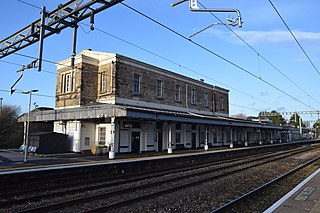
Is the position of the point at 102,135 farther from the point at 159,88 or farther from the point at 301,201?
the point at 301,201

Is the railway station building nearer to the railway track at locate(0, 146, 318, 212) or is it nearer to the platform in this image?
the railway track at locate(0, 146, 318, 212)

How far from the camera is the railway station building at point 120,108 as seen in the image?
843 inches

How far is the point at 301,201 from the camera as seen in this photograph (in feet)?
23.4

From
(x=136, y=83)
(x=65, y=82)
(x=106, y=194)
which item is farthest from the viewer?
(x=65, y=82)

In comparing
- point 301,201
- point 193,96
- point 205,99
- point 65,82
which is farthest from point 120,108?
point 205,99

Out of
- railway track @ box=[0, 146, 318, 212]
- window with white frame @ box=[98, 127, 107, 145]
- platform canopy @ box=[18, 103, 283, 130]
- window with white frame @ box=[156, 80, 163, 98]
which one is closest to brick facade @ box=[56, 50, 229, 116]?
window with white frame @ box=[156, 80, 163, 98]

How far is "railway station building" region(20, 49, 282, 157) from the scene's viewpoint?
2141 centimetres

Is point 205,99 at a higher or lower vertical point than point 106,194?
higher

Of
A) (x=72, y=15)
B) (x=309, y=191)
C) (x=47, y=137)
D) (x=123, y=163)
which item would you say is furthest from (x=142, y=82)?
(x=309, y=191)

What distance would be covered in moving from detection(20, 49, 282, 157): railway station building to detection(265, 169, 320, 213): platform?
11.3 metres

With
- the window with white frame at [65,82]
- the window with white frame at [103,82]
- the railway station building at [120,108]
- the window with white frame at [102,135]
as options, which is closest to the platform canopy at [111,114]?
the railway station building at [120,108]

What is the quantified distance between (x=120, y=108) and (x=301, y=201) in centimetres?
1249

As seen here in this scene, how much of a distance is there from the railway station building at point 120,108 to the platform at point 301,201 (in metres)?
11.3

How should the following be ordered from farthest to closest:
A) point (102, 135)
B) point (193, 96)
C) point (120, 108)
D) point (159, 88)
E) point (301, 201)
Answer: point (193, 96), point (159, 88), point (102, 135), point (120, 108), point (301, 201)
